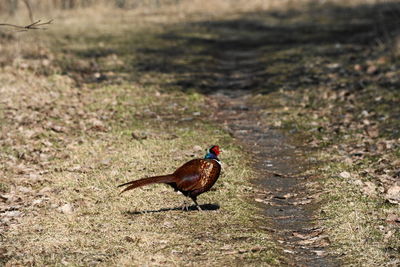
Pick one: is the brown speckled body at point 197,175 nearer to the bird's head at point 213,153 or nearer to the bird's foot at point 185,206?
the bird's head at point 213,153

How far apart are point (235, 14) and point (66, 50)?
1938cm

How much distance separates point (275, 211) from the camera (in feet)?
27.8

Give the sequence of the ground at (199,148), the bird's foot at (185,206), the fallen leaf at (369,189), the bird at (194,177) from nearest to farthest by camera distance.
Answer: the ground at (199,148), the bird at (194,177), the bird's foot at (185,206), the fallen leaf at (369,189)

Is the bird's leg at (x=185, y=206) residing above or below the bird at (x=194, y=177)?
below

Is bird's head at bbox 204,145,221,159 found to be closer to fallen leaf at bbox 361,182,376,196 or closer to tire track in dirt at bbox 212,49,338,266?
tire track in dirt at bbox 212,49,338,266

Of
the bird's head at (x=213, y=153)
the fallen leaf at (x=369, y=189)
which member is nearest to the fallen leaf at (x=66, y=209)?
the bird's head at (x=213, y=153)

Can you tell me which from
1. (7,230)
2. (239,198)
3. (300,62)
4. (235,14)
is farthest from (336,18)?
(7,230)

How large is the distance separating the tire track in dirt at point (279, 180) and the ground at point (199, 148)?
30mm

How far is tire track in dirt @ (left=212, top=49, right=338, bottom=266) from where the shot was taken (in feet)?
23.6

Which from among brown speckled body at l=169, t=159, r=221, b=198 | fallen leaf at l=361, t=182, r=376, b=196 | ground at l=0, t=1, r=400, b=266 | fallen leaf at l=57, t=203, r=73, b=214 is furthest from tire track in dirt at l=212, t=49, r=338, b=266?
fallen leaf at l=57, t=203, r=73, b=214

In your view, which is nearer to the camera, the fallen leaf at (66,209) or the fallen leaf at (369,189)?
the fallen leaf at (66,209)

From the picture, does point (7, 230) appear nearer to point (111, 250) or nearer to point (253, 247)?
point (111, 250)

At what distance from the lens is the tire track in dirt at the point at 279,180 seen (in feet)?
23.6

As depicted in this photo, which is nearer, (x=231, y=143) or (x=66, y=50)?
(x=231, y=143)
